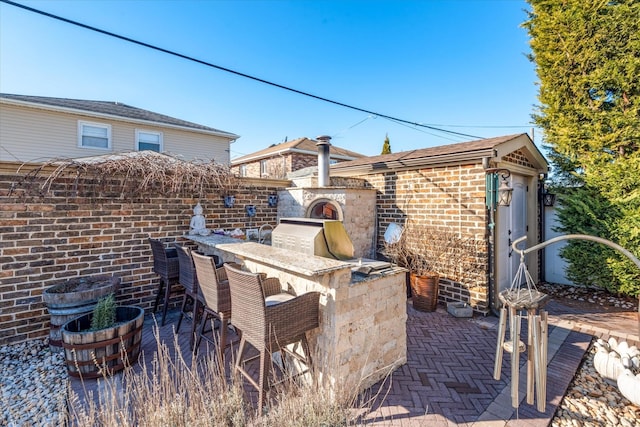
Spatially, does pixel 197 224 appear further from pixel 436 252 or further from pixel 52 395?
pixel 436 252

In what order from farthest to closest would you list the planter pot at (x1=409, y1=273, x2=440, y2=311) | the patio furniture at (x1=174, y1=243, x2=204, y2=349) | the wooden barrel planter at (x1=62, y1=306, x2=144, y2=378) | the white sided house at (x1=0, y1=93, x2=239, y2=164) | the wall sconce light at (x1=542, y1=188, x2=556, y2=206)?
the white sided house at (x1=0, y1=93, x2=239, y2=164) < the wall sconce light at (x1=542, y1=188, x2=556, y2=206) < the planter pot at (x1=409, y1=273, x2=440, y2=311) < the patio furniture at (x1=174, y1=243, x2=204, y2=349) < the wooden barrel planter at (x1=62, y1=306, x2=144, y2=378)

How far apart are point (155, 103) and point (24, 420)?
9.40 meters

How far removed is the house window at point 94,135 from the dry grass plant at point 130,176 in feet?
25.6

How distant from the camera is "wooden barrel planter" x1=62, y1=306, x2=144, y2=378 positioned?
10.2 feet

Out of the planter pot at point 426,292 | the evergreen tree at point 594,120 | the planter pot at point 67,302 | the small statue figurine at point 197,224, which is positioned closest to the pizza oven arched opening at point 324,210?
the planter pot at point 426,292

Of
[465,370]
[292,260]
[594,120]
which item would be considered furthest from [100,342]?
[594,120]

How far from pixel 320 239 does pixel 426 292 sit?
305 centimetres

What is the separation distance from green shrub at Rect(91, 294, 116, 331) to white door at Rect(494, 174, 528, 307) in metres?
6.25

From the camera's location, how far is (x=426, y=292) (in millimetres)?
5441

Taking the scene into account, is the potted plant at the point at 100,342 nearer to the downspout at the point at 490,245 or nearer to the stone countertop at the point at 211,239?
the stone countertop at the point at 211,239

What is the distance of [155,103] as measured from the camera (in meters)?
9.58

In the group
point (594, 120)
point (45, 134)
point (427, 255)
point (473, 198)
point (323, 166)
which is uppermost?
point (45, 134)

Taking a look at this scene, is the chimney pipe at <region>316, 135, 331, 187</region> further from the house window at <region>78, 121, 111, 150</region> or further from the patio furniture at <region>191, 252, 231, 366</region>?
the house window at <region>78, 121, 111, 150</region>

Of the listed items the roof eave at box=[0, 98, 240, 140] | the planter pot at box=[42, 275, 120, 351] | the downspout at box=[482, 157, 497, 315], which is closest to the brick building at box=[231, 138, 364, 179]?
the roof eave at box=[0, 98, 240, 140]
